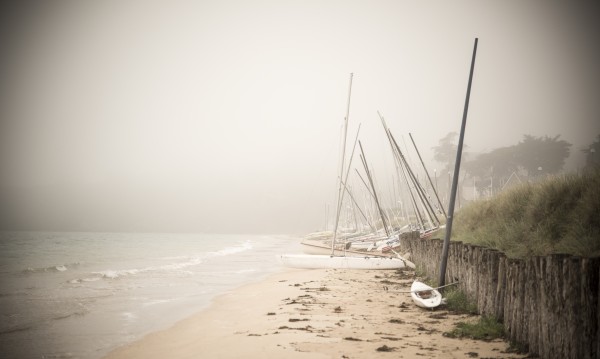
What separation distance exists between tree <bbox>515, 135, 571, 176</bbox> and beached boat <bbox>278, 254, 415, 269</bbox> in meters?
59.9

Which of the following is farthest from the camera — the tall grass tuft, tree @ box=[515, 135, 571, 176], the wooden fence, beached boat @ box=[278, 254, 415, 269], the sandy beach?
tree @ box=[515, 135, 571, 176]

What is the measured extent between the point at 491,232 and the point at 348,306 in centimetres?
777

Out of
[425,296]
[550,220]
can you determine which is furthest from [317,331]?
[550,220]

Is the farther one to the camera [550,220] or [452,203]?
[550,220]

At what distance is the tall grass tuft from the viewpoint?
9.69 meters

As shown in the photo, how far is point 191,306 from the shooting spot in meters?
14.4

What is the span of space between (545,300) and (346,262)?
1863 cm

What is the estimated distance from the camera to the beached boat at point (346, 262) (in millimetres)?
22688

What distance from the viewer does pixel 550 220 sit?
11766 mm

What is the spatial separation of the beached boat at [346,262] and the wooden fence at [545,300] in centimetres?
1323

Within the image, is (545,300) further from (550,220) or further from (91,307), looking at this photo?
Result: (91,307)

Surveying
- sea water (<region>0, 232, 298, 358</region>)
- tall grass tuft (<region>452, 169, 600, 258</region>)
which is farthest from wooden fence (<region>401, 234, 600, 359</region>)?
sea water (<region>0, 232, 298, 358</region>)

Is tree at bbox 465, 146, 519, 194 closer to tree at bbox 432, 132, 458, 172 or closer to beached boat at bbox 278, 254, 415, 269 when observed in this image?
tree at bbox 432, 132, 458, 172

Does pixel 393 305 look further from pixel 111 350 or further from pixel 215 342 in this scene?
pixel 111 350
